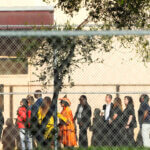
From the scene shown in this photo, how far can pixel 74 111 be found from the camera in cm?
809

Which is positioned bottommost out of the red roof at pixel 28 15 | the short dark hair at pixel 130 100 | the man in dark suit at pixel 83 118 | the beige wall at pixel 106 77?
the man in dark suit at pixel 83 118

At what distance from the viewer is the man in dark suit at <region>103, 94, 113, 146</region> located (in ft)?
24.5

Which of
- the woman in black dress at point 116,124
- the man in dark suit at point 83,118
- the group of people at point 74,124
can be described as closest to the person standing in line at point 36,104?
the group of people at point 74,124

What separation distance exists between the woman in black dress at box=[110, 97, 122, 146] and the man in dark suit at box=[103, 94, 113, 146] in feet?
0.17

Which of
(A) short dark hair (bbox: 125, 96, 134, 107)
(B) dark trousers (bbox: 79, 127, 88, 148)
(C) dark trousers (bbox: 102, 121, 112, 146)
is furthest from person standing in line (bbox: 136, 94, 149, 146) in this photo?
(B) dark trousers (bbox: 79, 127, 88, 148)

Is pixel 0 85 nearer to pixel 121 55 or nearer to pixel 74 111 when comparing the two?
pixel 74 111

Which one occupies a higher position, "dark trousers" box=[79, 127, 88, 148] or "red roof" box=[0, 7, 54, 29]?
"red roof" box=[0, 7, 54, 29]

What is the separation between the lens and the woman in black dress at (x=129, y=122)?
7.27m

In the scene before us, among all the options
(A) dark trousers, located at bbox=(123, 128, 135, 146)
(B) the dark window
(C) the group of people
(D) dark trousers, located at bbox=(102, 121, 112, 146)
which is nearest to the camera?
(C) the group of people

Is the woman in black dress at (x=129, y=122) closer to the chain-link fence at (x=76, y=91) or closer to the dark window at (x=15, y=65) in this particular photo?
the chain-link fence at (x=76, y=91)

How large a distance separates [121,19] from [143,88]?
1.50 m

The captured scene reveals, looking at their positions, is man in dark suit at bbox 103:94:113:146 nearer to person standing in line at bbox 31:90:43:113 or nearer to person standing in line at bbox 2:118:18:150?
person standing in line at bbox 31:90:43:113

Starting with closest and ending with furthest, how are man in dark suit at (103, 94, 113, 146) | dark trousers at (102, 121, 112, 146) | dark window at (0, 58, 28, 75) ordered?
dark window at (0, 58, 28, 75)
dark trousers at (102, 121, 112, 146)
man in dark suit at (103, 94, 113, 146)

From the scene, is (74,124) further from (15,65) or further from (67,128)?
(15,65)
